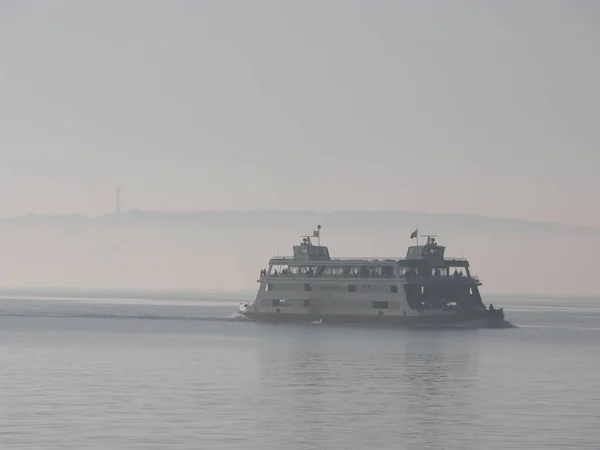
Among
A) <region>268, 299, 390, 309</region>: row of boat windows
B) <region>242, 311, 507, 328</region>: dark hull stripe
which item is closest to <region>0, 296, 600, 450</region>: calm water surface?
<region>242, 311, 507, 328</region>: dark hull stripe

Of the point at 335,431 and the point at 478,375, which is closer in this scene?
the point at 335,431

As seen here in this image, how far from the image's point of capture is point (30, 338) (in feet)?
506

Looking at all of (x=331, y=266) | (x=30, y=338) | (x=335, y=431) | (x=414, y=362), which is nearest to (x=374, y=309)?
(x=331, y=266)

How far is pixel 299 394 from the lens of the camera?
84.1 metres

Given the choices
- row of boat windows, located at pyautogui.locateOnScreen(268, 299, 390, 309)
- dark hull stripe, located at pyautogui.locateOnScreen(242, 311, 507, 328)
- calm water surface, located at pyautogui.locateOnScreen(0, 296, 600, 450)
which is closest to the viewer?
calm water surface, located at pyautogui.locateOnScreen(0, 296, 600, 450)

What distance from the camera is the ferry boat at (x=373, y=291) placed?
16512 centimetres

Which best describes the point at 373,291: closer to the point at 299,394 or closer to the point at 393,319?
the point at 393,319

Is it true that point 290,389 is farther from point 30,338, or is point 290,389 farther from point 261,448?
point 30,338

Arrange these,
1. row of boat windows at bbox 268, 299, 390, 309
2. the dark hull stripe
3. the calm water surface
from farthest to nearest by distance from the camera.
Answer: row of boat windows at bbox 268, 299, 390, 309
the dark hull stripe
the calm water surface

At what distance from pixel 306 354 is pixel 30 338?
43.1 meters

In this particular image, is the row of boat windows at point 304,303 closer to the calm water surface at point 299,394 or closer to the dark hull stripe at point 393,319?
the dark hull stripe at point 393,319

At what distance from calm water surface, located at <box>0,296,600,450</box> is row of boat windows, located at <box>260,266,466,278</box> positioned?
20.6 metres

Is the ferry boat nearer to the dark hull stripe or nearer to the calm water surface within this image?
the dark hull stripe

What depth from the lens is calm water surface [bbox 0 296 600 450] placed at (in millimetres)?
64562
